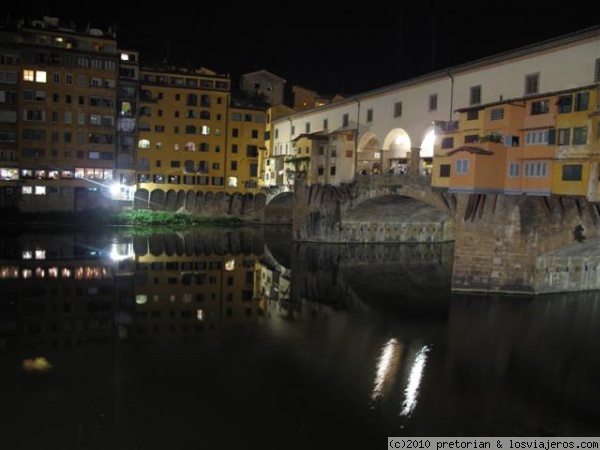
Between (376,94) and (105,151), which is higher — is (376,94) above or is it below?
above

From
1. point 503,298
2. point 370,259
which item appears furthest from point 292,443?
point 370,259

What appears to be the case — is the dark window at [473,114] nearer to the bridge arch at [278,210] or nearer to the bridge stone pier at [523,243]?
Result: the bridge stone pier at [523,243]

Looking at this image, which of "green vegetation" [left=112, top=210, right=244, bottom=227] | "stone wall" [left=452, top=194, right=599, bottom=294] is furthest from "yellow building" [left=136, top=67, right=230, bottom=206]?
"stone wall" [left=452, top=194, right=599, bottom=294]

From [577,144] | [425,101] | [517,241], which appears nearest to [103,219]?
[425,101]

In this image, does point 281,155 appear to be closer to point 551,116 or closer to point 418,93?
point 418,93

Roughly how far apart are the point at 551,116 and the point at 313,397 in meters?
14.9

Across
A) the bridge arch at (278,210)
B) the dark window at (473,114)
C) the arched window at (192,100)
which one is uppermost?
the arched window at (192,100)

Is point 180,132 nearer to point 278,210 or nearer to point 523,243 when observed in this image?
point 278,210

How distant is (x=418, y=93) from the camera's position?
30359 mm

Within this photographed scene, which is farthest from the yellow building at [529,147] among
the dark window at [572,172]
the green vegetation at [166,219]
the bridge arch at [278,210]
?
the bridge arch at [278,210]

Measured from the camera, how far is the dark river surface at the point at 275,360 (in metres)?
11.9

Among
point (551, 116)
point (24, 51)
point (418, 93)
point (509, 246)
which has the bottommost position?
point (509, 246)

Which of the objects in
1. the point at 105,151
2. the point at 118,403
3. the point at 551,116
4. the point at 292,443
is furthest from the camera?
the point at 105,151

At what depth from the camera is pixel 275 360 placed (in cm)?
1612
